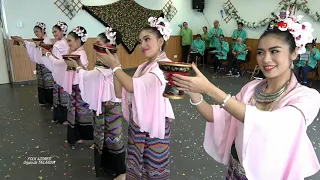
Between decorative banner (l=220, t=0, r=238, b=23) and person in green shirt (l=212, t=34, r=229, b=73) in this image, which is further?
decorative banner (l=220, t=0, r=238, b=23)

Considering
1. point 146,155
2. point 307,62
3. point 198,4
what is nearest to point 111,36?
point 146,155

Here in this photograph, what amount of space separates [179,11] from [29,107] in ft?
19.7

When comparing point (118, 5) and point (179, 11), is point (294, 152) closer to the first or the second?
point (118, 5)

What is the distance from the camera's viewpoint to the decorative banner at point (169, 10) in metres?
8.30

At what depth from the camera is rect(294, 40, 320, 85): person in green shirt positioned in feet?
18.5

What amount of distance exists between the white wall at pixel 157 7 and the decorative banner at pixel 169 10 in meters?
0.14

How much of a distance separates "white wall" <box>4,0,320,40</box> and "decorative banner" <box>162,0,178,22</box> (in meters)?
0.14

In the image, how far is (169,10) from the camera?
330 inches

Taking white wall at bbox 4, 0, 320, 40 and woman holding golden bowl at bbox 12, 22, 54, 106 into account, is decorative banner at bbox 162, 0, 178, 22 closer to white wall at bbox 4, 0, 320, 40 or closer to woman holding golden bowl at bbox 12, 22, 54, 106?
white wall at bbox 4, 0, 320, 40

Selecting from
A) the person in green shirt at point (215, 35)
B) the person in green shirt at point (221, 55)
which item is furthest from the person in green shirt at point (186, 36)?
the person in green shirt at point (221, 55)

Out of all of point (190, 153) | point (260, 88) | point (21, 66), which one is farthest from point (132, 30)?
point (260, 88)

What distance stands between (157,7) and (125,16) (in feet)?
4.11

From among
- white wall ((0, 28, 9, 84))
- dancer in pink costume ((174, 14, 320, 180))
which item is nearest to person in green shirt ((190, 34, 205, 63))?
white wall ((0, 28, 9, 84))

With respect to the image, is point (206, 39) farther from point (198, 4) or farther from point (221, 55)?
point (221, 55)
